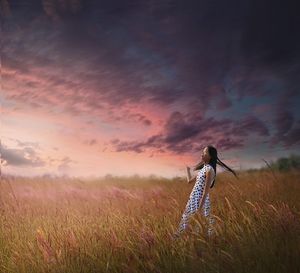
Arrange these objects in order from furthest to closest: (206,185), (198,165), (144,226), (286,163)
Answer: (198,165), (286,163), (206,185), (144,226)

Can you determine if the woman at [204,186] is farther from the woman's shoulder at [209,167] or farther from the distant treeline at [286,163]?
the distant treeline at [286,163]

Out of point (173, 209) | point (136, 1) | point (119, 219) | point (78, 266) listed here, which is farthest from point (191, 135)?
point (78, 266)

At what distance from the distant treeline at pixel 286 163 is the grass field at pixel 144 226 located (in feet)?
0.16

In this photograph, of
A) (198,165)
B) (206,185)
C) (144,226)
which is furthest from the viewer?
(198,165)

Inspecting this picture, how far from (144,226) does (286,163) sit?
4.29 ft

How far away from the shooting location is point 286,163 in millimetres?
4453

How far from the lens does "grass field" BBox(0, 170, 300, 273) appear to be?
11.3 ft

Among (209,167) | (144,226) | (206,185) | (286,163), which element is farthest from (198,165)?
(144,226)

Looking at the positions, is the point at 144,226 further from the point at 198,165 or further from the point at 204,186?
the point at 198,165

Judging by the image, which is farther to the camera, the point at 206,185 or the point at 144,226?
the point at 206,185

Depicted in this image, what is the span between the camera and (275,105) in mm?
4535

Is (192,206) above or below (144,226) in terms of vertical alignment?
above

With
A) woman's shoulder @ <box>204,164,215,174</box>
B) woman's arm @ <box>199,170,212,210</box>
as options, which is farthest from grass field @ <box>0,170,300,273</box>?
woman's shoulder @ <box>204,164,215,174</box>

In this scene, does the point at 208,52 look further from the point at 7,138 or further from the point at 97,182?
the point at 7,138
